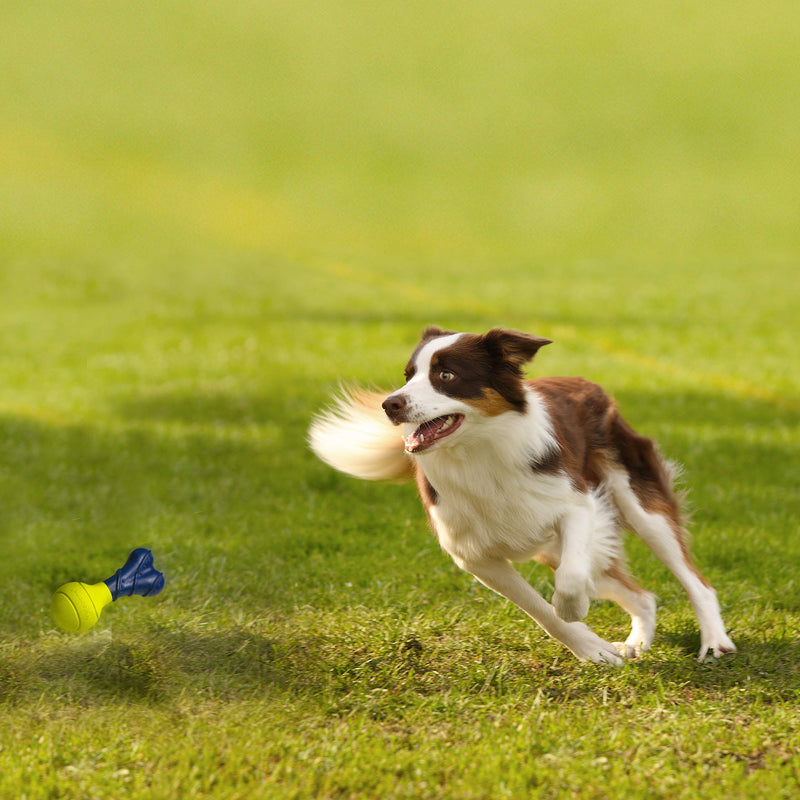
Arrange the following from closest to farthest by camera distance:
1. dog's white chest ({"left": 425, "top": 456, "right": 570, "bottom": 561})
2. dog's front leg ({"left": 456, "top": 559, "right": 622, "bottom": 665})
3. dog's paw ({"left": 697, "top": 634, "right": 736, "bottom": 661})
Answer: dog's white chest ({"left": 425, "top": 456, "right": 570, "bottom": 561}) → dog's front leg ({"left": 456, "top": 559, "right": 622, "bottom": 665}) → dog's paw ({"left": 697, "top": 634, "right": 736, "bottom": 661})

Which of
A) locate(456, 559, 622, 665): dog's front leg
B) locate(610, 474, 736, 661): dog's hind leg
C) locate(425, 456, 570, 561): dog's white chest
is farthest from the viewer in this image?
locate(610, 474, 736, 661): dog's hind leg

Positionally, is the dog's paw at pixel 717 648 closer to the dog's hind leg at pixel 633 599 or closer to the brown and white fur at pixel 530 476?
the brown and white fur at pixel 530 476

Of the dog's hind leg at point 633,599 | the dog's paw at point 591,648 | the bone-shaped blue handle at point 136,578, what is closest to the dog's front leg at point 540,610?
the dog's paw at point 591,648

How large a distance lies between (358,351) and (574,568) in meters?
9.68

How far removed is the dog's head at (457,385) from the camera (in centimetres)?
479

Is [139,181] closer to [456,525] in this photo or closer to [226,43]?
[226,43]

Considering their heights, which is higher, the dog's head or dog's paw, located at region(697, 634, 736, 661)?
the dog's head

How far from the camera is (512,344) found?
4.95 meters

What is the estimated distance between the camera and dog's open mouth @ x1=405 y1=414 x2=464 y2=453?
15.8 ft

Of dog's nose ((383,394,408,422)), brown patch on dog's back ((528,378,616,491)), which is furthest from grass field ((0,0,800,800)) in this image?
dog's nose ((383,394,408,422))

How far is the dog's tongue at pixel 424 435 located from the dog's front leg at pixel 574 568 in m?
0.75

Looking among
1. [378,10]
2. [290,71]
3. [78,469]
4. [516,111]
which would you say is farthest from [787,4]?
[78,469]

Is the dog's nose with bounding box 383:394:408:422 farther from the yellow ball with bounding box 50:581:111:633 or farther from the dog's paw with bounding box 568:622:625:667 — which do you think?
the yellow ball with bounding box 50:581:111:633

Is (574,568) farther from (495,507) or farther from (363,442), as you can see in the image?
(363,442)
